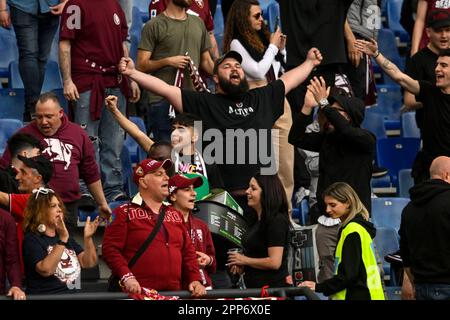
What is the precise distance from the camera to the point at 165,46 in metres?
11.6

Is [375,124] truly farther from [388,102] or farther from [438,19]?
[438,19]

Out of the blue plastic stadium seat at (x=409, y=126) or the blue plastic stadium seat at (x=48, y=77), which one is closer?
the blue plastic stadium seat at (x=48, y=77)

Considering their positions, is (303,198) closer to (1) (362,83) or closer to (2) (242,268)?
(1) (362,83)

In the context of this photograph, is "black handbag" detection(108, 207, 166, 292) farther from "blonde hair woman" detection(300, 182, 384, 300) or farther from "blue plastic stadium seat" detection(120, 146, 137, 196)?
"blue plastic stadium seat" detection(120, 146, 137, 196)

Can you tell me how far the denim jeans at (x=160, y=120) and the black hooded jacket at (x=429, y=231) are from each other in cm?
275

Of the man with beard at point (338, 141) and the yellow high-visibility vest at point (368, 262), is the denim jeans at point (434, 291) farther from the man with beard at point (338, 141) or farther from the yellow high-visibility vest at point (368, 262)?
the man with beard at point (338, 141)

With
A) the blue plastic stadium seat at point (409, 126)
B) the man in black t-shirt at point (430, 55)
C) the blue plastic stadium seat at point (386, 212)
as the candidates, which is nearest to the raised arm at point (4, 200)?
the blue plastic stadium seat at point (386, 212)

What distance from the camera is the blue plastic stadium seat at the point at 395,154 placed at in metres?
12.7

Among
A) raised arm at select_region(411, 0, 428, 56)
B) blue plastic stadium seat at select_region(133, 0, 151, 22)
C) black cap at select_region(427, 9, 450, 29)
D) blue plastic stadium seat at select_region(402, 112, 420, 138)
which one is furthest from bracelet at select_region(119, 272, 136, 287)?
blue plastic stadium seat at select_region(133, 0, 151, 22)

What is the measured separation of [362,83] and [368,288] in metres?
3.77

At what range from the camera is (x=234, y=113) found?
10.5m

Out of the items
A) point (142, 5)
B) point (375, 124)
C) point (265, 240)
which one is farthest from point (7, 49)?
point (265, 240)

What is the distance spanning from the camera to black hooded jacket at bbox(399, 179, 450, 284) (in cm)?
905

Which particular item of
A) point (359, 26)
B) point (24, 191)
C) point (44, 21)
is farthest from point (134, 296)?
point (359, 26)
